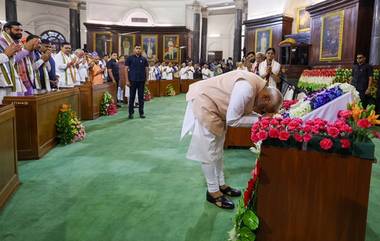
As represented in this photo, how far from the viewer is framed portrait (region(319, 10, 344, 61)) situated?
1000 centimetres

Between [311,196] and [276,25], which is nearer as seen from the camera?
[311,196]

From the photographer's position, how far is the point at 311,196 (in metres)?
2.03

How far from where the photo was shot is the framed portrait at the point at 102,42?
64.4ft

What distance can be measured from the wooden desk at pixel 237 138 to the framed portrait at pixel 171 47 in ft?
51.6

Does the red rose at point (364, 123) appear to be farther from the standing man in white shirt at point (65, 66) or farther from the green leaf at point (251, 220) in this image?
the standing man in white shirt at point (65, 66)

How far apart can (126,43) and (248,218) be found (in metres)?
19.1

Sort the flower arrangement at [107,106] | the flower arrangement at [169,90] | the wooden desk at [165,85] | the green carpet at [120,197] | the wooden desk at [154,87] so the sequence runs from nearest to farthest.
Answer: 1. the green carpet at [120,197]
2. the flower arrangement at [107,106]
3. the wooden desk at [154,87]
4. the wooden desk at [165,85]
5. the flower arrangement at [169,90]

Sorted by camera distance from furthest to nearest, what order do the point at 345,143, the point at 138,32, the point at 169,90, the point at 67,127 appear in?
1. the point at 138,32
2. the point at 169,90
3. the point at 67,127
4. the point at 345,143

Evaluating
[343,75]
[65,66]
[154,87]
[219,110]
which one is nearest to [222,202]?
[219,110]

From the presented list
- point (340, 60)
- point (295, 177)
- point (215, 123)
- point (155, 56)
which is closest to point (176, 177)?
point (215, 123)

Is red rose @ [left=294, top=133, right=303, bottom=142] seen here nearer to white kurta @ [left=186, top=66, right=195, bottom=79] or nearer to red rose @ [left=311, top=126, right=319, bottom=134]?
red rose @ [left=311, top=126, right=319, bottom=134]

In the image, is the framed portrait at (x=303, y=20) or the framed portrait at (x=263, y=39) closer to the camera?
the framed portrait at (x=303, y=20)

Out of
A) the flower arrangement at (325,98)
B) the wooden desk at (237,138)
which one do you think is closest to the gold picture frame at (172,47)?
the wooden desk at (237,138)

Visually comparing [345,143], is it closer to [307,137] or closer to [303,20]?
[307,137]
